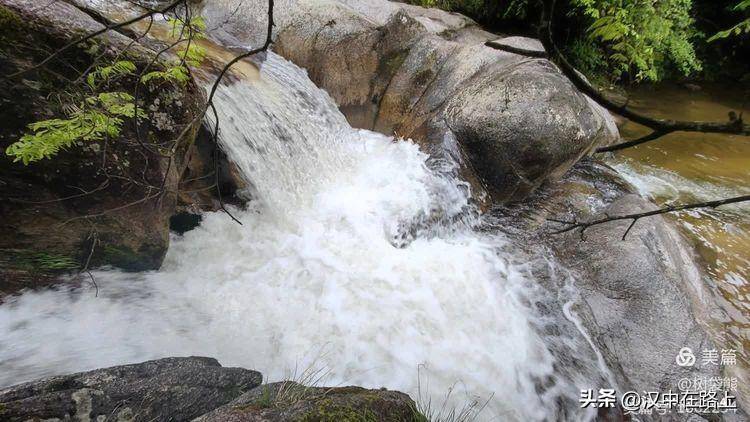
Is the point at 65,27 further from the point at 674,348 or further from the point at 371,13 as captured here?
the point at 674,348

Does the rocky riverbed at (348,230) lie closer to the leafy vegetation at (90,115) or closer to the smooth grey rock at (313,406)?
the smooth grey rock at (313,406)

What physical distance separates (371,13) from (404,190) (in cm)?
308

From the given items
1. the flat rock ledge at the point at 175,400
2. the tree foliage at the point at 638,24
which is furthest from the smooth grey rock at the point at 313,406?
the tree foliage at the point at 638,24

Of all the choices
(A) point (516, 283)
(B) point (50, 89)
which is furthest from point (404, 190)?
(B) point (50, 89)

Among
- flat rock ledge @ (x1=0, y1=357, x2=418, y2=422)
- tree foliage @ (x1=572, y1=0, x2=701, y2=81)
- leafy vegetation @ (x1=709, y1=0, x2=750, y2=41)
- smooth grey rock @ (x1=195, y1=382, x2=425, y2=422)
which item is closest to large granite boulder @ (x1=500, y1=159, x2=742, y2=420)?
leafy vegetation @ (x1=709, y1=0, x2=750, y2=41)

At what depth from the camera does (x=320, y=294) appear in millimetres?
3797

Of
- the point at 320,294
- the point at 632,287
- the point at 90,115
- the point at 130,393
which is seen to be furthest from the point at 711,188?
the point at 90,115

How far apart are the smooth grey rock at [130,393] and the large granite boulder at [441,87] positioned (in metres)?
A: 3.78

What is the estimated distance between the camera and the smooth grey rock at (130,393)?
1.70 m

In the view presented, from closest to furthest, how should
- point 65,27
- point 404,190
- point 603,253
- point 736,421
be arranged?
1. point 65,27
2. point 736,421
3. point 603,253
4. point 404,190

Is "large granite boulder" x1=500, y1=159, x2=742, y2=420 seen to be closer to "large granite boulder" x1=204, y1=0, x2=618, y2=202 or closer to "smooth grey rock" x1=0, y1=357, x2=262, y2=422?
"large granite boulder" x1=204, y1=0, x2=618, y2=202

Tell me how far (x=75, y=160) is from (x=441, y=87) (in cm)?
448

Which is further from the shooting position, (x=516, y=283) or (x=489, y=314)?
(x=516, y=283)

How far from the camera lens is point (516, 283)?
4.16 m
